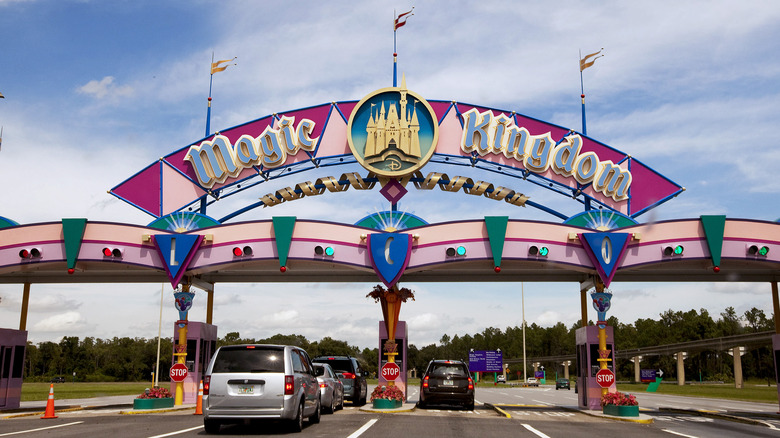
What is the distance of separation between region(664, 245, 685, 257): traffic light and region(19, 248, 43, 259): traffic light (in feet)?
68.2

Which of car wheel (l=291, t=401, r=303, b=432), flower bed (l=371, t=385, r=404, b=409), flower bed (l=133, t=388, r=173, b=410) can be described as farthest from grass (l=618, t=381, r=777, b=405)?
car wheel (l=291, t=401, r=303, b=432)

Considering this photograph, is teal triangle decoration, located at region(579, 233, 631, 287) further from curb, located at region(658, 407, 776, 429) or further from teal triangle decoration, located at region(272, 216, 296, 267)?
teal triangle decoration, located at region(272, 216, 296, 267)

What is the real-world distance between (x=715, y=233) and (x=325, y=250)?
1268 cm

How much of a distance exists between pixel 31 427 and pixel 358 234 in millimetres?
11110

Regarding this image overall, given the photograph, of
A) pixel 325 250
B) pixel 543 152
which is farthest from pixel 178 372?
pixel 543 152

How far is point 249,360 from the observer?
12945 millimetres

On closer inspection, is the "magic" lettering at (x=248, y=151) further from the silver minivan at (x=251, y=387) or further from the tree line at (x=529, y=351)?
the tree line at (x=529, y=351)

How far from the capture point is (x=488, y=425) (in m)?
15.9

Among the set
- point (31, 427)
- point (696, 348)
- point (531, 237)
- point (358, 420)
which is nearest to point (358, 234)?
point (531, 237)

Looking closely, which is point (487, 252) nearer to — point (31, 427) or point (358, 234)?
point (358, 234)

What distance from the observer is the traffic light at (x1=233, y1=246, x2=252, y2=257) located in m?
22.6

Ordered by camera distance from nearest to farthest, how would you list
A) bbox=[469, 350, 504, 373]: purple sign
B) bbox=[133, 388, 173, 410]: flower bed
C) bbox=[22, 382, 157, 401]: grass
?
bbox=[133, 388, 173, 410]: flower bed → bbox=[22, 382, 157, 401]: grass → bbox=[469, 350, 504, 373]: purple sign

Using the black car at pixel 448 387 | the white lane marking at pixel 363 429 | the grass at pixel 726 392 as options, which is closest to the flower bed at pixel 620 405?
the black car at pixel 448 387

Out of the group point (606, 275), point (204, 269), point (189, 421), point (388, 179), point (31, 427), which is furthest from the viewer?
point (388, 179)
